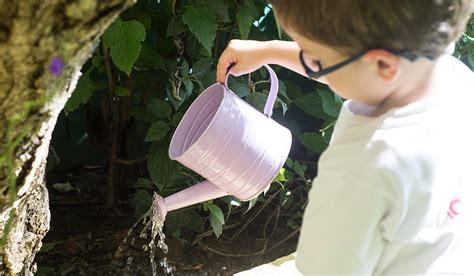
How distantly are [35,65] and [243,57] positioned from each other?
60cm

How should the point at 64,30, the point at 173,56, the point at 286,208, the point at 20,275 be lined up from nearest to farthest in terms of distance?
1. the point at 64,30
2. the point at 20,275
3. the point at 173,56
4. the point at 286,208

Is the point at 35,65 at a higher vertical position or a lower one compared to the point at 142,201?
higher

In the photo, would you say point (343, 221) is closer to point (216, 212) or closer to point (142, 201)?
point (216, 212)

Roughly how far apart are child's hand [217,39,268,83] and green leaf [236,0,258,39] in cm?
48

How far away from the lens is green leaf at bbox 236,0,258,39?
2.04 m

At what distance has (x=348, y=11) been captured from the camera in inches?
40.9

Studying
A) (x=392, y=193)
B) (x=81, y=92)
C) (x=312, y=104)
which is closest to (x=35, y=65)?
(x=392, y=193)

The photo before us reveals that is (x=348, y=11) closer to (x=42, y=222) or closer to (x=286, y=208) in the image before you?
(x=42, y=222)

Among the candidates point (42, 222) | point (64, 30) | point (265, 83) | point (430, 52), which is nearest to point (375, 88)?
point (430, 52)

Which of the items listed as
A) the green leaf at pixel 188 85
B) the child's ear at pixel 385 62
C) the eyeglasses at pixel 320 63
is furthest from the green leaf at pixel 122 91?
the child's ear at pixel 385 62

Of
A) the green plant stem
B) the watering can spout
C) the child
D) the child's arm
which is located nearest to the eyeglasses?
the child

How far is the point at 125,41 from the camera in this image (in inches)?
74.8

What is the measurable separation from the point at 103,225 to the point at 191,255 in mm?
324

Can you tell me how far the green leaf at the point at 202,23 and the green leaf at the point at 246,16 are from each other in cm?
9
